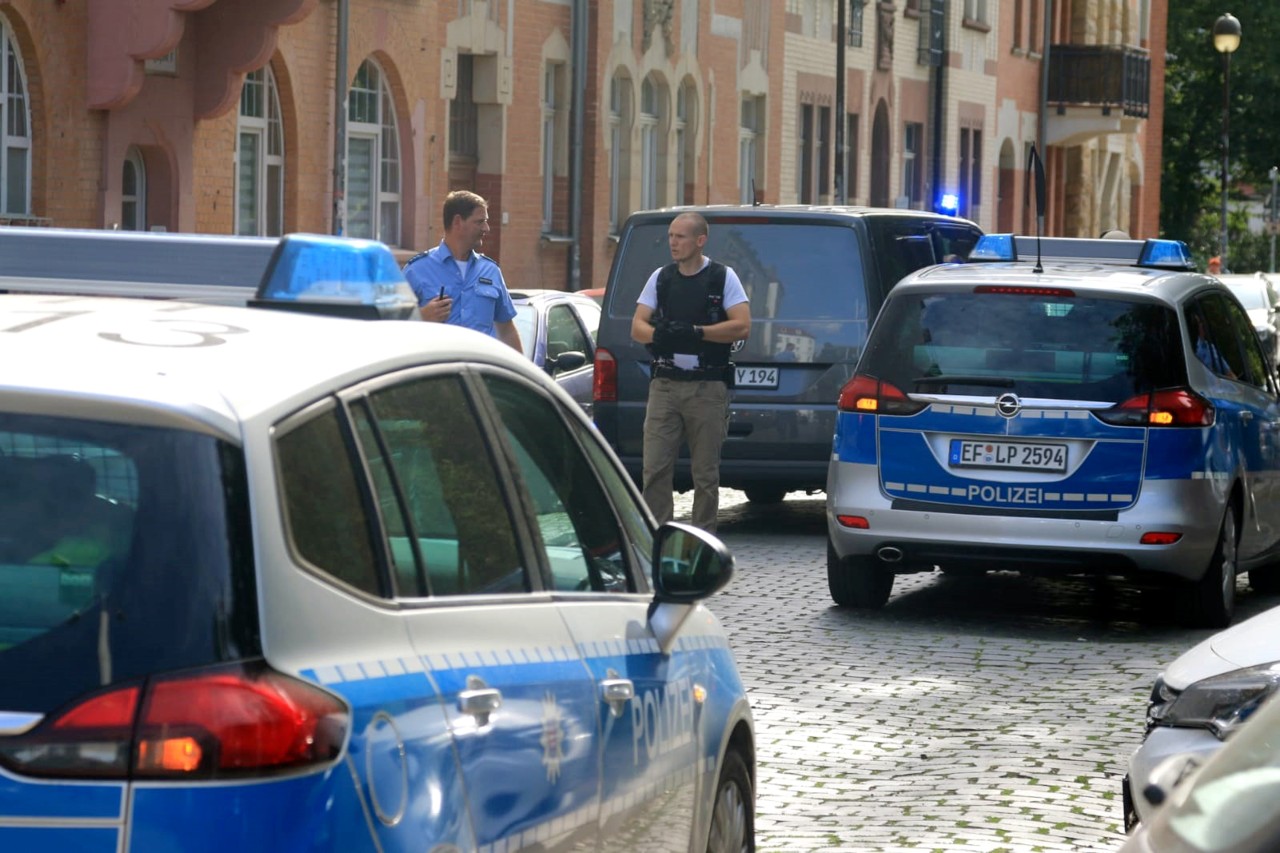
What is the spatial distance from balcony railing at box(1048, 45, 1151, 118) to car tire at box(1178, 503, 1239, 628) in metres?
45.4

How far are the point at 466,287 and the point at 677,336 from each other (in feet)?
6.22

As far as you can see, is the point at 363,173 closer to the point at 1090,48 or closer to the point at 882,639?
the point at 882,639

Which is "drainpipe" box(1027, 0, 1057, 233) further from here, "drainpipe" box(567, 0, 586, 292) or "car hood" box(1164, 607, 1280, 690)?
"car hood" box(1164, 607, 1280, 690)

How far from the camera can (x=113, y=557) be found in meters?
3.18

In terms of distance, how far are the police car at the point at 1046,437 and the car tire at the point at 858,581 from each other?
9cm

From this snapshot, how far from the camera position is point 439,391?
391cm

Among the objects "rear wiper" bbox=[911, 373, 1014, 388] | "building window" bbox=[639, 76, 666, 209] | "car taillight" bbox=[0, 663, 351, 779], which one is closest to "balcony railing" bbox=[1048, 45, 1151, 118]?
"building window" bbox=[639, 76, 666, 209]

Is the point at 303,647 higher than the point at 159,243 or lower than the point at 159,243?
lower

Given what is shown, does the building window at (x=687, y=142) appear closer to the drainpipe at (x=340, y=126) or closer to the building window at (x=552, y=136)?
the building window at (x=552, y=136)

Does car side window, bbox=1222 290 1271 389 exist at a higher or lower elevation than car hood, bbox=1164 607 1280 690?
higher

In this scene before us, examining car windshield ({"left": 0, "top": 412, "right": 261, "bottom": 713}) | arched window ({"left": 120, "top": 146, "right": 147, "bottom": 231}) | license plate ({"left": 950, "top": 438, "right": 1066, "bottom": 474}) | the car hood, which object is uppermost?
arched window ({"left": 120, "top": 146, "right": 147, "bottom": 231})

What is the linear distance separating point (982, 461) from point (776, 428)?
12.7 feet

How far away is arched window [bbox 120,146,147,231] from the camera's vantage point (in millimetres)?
22141

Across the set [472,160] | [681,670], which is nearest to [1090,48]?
[472,160]
